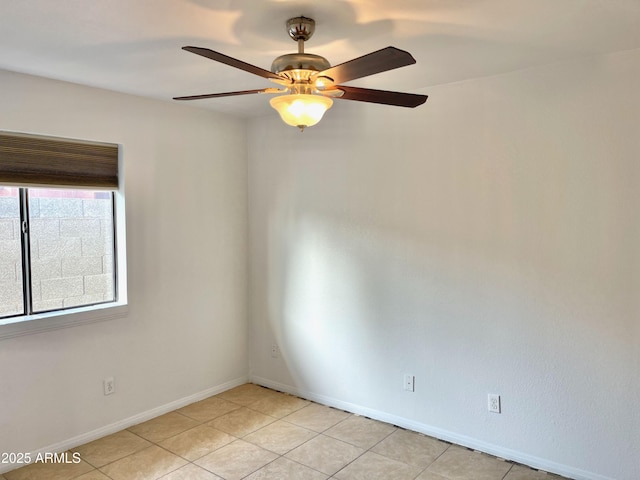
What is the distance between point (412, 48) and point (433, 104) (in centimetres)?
79

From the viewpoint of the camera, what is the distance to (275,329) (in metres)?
4.11

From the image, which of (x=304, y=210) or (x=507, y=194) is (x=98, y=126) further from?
(x=507, y=194)

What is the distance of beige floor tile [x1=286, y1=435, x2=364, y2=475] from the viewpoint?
286cm

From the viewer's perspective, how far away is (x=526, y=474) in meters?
2.74

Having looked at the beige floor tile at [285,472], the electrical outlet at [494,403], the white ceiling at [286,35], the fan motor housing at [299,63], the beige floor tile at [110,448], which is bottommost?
the beige floor tile at [285,472]

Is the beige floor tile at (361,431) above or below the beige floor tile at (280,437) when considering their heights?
above

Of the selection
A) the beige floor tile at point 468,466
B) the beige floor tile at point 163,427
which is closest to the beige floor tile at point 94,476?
the beige floor tile at point 163,427

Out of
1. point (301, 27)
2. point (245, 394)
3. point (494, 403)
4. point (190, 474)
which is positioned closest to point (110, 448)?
point (190, 474)

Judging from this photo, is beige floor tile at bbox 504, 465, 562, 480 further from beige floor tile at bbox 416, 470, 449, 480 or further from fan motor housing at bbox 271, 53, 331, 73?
fan motor housing at bbox 271, 53, 331, 73

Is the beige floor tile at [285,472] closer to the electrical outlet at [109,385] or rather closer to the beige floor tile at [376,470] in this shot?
the beige floor tile at [376,470]

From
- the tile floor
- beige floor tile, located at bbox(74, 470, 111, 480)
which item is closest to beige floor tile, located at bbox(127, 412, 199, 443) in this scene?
the tile floor

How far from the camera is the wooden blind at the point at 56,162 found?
9.24 ft

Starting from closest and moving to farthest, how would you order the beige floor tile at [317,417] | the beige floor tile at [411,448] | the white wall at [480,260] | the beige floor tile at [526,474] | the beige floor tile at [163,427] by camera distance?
the white wall at [480,260] → the beige floor tile at [526,474] → the beige floor tile at [411,448] → the beige floor tile at [163,427] → the beige floor tile at [317,417]

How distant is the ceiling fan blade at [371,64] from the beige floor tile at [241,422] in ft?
8.48
